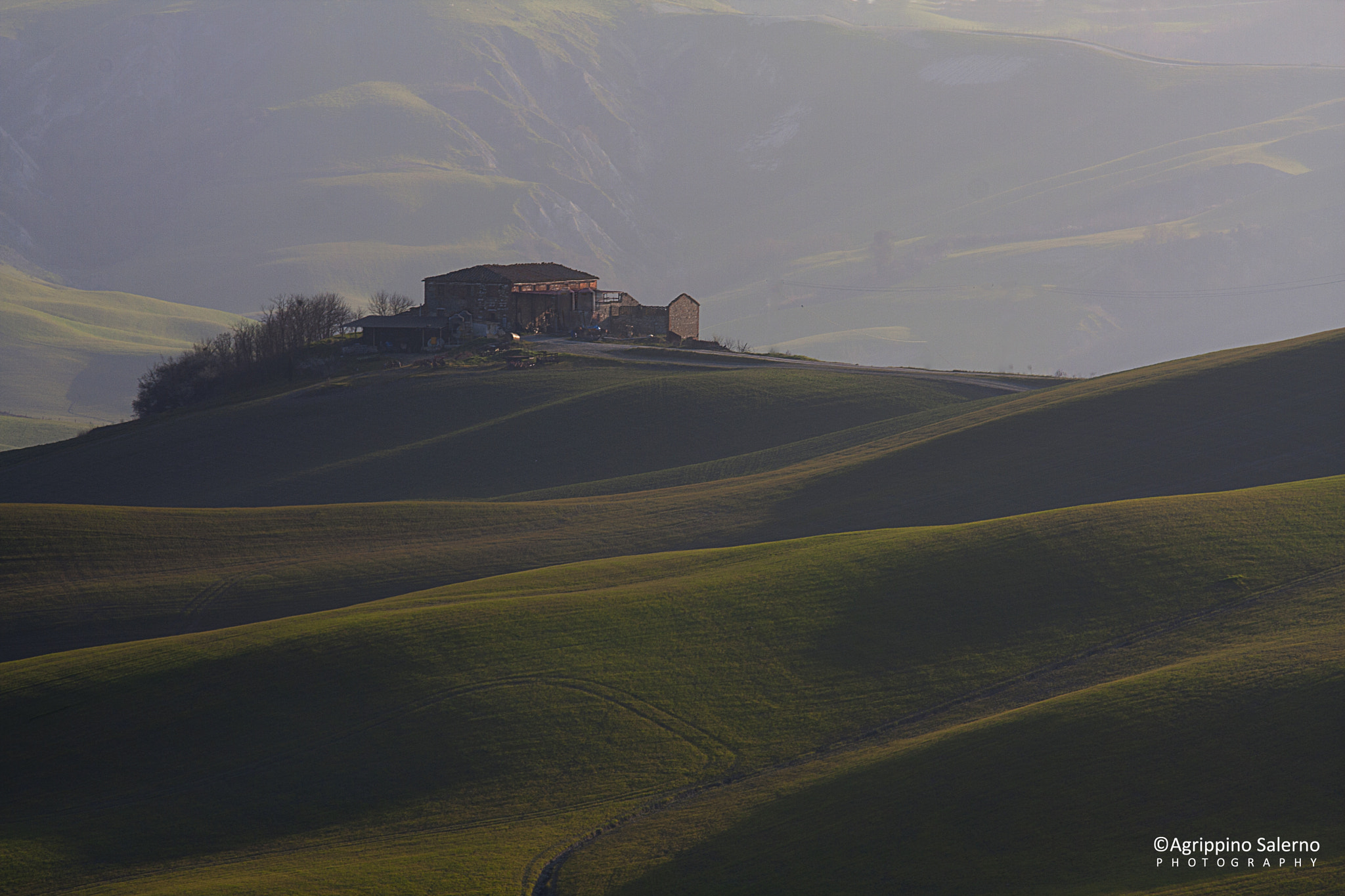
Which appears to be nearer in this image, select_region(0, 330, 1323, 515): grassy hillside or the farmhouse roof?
select_region(0, 330, 1323, 515): grassy hillside

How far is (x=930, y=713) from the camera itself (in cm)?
→ 2009

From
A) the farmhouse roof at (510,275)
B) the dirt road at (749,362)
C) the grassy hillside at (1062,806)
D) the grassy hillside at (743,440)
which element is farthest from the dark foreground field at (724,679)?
the farmhouse roof at (510,275)

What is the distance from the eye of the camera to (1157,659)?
20.1 metres

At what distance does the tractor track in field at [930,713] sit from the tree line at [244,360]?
62.8 meters

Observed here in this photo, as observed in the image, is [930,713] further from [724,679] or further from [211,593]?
[211,593]

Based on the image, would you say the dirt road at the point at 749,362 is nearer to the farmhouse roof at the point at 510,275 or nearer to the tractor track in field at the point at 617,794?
the farmhouse roof at the point at 510,275

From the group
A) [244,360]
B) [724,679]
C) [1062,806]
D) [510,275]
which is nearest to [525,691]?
[724,679]

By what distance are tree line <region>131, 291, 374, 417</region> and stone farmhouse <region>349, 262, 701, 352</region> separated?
7.07 meters

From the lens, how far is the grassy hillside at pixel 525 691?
1728 cm

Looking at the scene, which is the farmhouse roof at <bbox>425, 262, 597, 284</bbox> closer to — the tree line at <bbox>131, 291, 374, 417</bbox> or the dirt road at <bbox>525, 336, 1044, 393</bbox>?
the dirt road at <bbox>525, 336, 1044, 393</bbox>

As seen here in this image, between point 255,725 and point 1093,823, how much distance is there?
53.6 feet

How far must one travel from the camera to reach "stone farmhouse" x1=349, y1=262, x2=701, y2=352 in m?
78.0

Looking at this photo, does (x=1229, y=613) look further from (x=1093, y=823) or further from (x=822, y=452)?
(x=822, y=452)

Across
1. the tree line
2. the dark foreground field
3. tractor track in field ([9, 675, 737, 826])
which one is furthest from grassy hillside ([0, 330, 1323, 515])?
tractor track in field ([9, 675, 737, 826])
